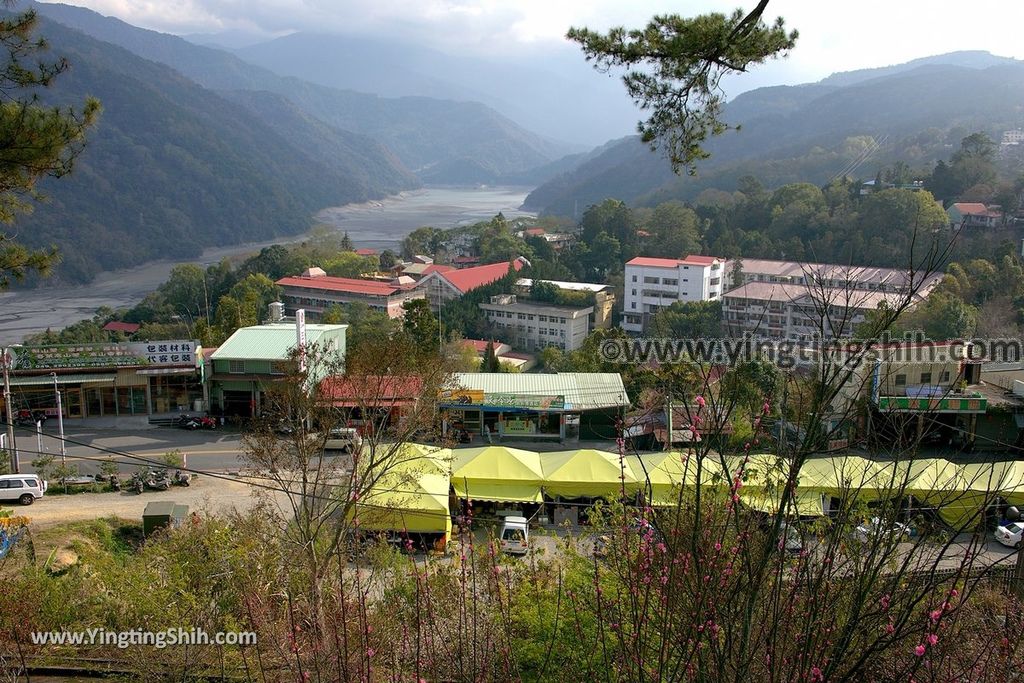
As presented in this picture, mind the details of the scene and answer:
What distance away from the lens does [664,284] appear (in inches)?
925

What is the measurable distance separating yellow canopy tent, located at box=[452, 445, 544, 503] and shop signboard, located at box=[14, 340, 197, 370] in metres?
5.25

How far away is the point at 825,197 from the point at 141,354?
1026 inches

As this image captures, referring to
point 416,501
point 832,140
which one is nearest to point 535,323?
point 416,501

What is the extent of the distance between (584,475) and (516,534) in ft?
4.09

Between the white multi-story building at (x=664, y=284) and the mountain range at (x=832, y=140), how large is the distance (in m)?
16.4

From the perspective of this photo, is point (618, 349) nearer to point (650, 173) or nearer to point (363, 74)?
point (650, 173)

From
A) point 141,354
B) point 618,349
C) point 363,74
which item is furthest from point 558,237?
point 363,74

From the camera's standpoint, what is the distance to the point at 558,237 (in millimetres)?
35094

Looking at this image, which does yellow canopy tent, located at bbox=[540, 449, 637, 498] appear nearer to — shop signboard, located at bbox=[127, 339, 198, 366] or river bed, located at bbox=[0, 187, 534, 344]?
shop signboard, located at bbox=[127, 339, 198, 366]

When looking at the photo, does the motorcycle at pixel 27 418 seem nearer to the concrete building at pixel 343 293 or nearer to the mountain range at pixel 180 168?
the mountain range at pixel 180 168

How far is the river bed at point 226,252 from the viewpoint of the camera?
110ft

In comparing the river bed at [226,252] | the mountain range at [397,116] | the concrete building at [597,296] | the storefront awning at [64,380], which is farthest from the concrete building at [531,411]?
the mountain range at [397,116]

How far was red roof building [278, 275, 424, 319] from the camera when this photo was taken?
23.5 metres

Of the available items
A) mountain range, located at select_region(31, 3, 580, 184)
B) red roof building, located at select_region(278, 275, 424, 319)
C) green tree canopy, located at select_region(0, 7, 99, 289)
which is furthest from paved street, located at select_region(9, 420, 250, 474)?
mountain range, located at select_region(31, 3, 580, 184)
